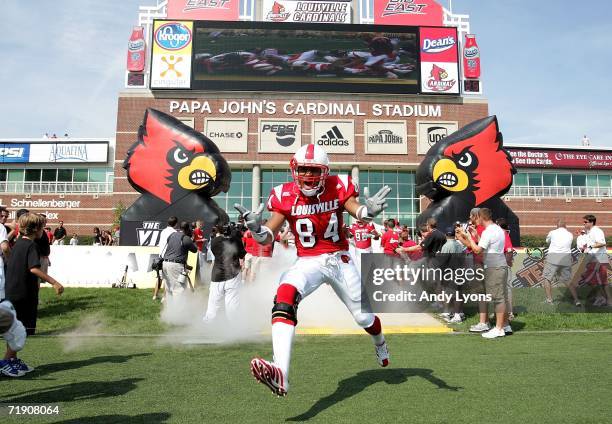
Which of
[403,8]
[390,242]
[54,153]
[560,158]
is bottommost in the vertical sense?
[390,242]

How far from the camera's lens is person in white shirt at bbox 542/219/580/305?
10453 millimetres

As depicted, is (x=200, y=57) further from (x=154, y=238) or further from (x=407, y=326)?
(x=407, y=326)

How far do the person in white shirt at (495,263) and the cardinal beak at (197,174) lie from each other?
10977mm

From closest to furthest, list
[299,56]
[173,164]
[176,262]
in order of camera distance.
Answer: [176,262]
[173,164]
[299,56]

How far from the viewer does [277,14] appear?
137 ft

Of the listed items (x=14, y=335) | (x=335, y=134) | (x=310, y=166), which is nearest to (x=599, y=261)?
(x=310, y=166)

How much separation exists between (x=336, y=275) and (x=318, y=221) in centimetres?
56

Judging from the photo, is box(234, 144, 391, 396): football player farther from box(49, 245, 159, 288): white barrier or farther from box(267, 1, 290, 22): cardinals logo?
box(267, 1, 290, 22): cardinals logo

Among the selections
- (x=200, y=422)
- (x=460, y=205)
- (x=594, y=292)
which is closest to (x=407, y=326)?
(x=594, y=292)

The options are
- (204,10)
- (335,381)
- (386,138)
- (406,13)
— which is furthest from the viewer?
(406,13)

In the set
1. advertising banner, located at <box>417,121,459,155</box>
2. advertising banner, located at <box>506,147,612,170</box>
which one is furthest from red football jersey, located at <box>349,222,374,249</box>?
advertising banner, located at <box>506,147,612,170</box>

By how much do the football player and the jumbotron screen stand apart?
3595 centimetres

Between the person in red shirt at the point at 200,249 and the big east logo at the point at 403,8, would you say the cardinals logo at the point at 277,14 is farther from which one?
the person in red shirt at the point at 200,249

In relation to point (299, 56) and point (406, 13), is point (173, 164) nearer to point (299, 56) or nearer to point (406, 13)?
point (299, 56)
